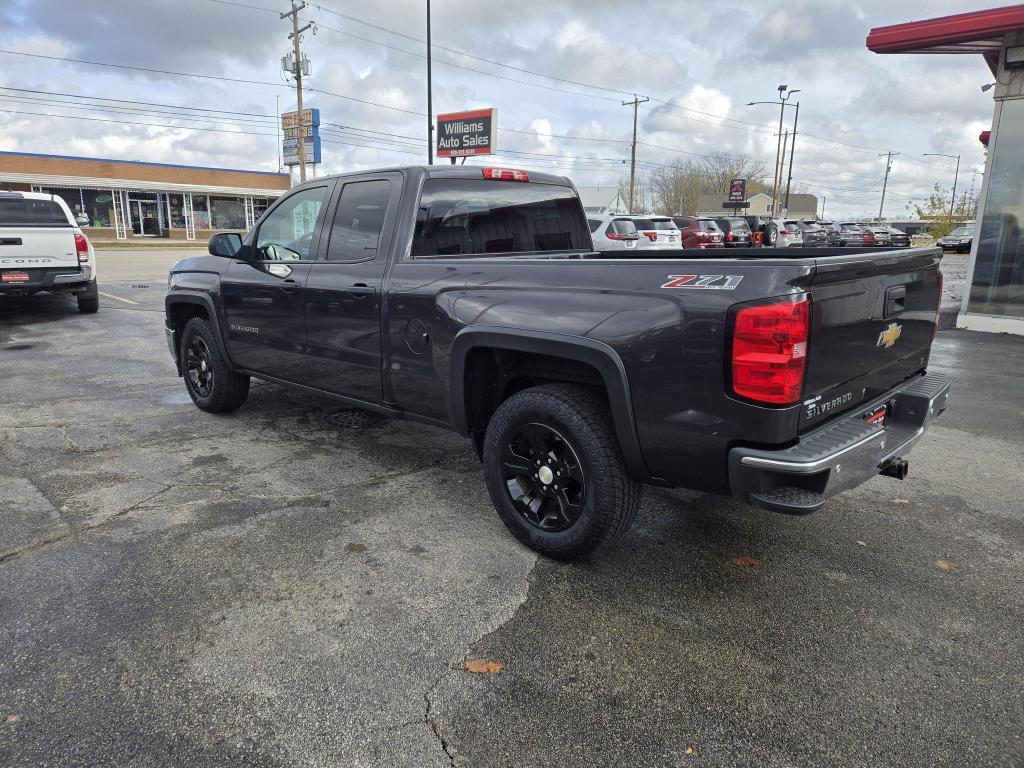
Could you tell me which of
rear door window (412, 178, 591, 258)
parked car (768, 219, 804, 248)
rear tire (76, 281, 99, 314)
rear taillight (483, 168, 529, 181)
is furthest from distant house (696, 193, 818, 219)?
Answer: rear taillight (483, 168, 529, 181)

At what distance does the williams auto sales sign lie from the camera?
32625mm

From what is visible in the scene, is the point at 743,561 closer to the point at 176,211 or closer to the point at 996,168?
the point at 996,168

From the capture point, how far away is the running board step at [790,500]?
261cm

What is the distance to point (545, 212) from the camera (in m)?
4.78

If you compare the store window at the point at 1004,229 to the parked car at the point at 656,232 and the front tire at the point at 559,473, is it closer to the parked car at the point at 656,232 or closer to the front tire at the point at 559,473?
the parked car at the point at 656,232

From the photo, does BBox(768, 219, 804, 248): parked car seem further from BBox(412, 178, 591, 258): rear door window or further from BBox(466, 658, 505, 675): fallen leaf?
BBox(466, 658, 505, 675): fallen leaf

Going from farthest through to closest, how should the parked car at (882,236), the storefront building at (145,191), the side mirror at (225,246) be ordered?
the storefront building at (145,191), the parked car at (882,236), the side mirror at (225,246)

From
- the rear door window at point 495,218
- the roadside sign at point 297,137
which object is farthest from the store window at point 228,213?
the rear door window at point 495,218

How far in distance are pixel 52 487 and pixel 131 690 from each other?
2.37 m

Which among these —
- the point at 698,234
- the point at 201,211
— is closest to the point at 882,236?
the point at 698,234

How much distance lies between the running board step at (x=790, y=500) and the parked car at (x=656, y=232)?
1711 cm

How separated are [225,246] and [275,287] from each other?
31.8 inches

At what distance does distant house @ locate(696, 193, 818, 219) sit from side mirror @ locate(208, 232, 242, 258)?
3434 inches

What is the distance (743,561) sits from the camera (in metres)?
3.44
